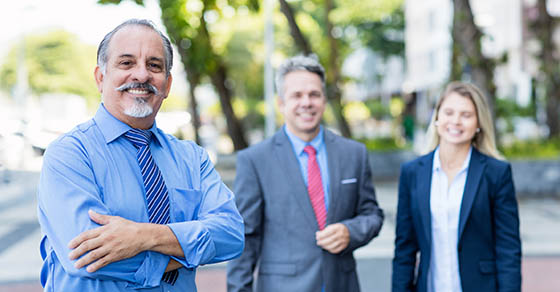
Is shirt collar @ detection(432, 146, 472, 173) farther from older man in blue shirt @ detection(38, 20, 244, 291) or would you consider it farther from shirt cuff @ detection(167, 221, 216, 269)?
shirt cuff @ detection(167, 221, 216, 269)

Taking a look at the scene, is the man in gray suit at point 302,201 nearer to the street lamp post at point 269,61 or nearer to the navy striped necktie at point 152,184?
the navy striped necktie at point 152,184

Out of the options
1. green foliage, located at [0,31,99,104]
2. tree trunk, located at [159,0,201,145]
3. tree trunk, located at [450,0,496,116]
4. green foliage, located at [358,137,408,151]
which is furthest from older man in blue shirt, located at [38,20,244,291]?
green foliage, located at [0,31,99,104]

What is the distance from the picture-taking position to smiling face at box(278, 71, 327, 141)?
3176 millimetres

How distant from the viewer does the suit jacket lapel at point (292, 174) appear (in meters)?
3.14

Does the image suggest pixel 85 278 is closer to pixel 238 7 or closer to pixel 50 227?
pixel 50 227

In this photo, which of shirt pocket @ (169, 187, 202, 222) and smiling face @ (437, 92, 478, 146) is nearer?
shirt pocket @ (169, 187, 202, 222)

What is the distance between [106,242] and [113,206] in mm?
150

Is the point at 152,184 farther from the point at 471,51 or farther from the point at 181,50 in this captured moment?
the point at 181,50

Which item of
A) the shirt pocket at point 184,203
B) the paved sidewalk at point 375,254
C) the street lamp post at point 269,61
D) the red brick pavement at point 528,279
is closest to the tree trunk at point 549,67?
the paved sidewalk at point 375,254

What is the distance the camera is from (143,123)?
2.14m

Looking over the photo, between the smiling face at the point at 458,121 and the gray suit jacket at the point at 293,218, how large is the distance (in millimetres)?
462

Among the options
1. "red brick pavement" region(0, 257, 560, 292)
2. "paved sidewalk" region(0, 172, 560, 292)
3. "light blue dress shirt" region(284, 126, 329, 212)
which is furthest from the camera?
"paved sidewalk" region(0, 172, 560, 292)

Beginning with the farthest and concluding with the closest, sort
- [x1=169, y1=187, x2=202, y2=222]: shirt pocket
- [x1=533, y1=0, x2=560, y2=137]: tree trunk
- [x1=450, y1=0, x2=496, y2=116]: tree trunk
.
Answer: [x1=533, y1=0, x2=560, y2=137]: tree trunk, [x1=450, y1=0, x2=496, y2=116]: tree trunk, [x1=169, y1=187, x2=202, y2=222]: shirt pocket

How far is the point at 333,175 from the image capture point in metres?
3.16
